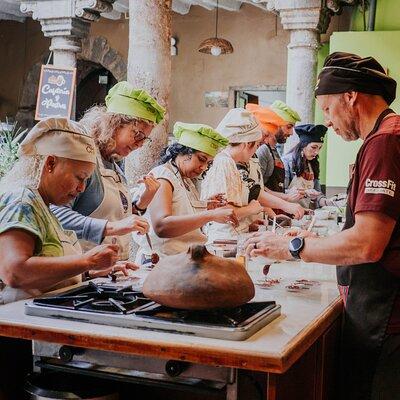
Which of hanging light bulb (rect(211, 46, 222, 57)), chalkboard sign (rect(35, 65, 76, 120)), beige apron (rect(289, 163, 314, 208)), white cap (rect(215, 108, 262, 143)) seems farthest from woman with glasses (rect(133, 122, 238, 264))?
hanging light bulb (rect(211, 46, 222, 57))

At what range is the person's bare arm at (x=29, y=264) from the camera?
2.47 metres

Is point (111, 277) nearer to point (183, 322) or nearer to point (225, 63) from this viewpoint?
point (183, 322)

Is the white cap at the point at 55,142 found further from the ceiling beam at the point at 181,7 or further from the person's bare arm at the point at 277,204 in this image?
the ceiling beam at the point at 181,7

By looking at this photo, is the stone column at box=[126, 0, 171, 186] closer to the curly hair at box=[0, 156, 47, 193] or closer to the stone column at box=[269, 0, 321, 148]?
the curly hair at box=[0, 156, 47, 193]

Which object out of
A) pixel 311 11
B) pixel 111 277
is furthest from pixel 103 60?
pixel 111 277

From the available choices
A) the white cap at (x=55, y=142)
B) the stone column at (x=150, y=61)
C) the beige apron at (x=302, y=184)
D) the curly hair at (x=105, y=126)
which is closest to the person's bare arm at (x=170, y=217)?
the curly hair at (x=105, y=126)

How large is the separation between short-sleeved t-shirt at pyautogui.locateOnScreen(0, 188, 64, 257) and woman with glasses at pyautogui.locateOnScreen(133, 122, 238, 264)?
44.5 inches

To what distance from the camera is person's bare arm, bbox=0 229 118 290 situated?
8.11 ft

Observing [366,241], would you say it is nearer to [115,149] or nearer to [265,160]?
[115,149]

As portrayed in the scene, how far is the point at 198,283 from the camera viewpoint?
84.7 inches

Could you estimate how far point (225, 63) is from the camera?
1266cm

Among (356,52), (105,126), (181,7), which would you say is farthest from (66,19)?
(105,126)

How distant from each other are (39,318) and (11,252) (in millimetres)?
307

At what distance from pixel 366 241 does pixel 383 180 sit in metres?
0.21
